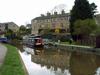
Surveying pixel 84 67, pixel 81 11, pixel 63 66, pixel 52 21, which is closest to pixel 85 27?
pixel 81 11

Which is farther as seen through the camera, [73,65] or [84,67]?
[73,65]

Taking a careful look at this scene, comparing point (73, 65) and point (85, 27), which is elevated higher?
point (85, 27)

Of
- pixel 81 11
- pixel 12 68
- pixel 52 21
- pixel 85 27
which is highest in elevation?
pixel 52 21

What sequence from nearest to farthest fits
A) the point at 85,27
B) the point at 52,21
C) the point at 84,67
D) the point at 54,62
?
the point at 84,67
the point at 54,62
the point at 85,27
the point at 52,21

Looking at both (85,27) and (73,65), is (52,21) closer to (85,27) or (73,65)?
(85,27)

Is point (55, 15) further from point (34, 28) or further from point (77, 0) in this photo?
point (77, 0)

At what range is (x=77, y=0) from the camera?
74750mm

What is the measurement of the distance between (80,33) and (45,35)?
39968 mm

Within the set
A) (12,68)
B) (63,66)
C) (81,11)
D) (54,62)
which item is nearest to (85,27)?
(81,11)

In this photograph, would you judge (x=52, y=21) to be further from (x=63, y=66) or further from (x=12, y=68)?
(x=12, y=68)

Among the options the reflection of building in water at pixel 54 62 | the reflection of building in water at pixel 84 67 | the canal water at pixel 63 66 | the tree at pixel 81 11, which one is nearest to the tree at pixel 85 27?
the tree at pixel 81 11

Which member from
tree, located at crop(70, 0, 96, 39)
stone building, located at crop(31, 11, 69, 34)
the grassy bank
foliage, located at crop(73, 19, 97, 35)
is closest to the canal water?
the grassy bank

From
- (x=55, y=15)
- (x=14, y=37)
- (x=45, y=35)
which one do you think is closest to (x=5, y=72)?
(x=45, y=35)

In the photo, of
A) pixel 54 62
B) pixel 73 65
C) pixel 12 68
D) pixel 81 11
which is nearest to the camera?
pixel 12 68
